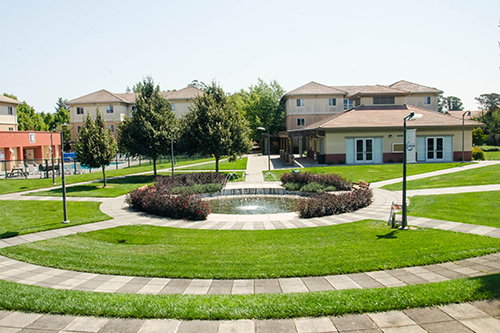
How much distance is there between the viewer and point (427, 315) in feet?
18.7

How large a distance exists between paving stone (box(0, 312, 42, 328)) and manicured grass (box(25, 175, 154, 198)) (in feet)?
46.4

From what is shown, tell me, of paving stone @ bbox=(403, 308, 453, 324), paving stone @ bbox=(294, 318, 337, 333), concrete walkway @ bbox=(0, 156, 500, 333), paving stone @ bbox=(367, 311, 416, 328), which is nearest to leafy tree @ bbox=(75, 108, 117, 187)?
concrete walkway @ bbox=(0, 156, 500, 333)

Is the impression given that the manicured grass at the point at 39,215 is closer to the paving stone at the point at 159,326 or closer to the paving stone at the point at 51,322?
the paving stone at the point at 51,322

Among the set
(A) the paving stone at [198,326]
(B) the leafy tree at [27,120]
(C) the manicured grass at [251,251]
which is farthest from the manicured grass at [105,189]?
(B) the leafy tree at [27,120]

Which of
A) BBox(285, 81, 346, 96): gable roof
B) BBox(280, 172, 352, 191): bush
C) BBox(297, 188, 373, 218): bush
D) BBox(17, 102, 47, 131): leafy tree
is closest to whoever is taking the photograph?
BBox(297, 188, 373, 218): bush

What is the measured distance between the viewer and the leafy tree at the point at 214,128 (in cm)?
2458

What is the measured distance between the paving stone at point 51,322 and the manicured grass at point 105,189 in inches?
567

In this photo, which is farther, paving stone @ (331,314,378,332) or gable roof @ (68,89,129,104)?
gable roof @ (68,89,129,104)

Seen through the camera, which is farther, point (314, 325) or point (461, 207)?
point (461, 207)

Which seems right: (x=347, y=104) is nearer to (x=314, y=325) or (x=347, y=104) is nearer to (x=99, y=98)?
(x=99, y=98)

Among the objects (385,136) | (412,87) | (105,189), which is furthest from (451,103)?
(105,189)

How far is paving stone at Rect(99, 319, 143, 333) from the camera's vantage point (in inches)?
213

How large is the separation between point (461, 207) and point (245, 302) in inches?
470

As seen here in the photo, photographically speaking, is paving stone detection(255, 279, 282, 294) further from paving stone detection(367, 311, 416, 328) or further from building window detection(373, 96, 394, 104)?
building window detection(373, 96, 394, 104)
